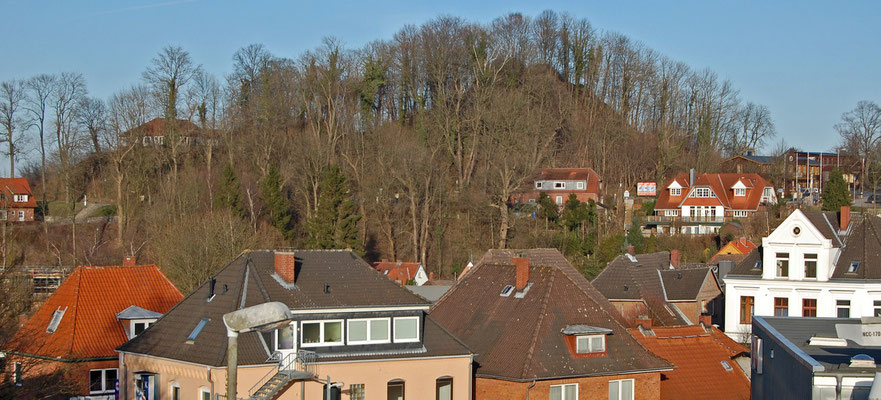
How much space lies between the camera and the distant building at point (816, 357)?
1655 centimetres

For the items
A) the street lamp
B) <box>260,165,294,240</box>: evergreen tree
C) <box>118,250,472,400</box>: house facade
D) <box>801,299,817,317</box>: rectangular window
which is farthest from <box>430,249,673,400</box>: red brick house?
<box>260,165,294,240</box>: evergreen tree

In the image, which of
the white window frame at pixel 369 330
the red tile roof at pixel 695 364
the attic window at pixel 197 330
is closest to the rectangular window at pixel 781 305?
the red tile roof at pixel 695 364

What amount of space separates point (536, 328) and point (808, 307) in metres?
16.9

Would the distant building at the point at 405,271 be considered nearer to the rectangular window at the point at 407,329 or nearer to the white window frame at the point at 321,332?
the rectangular window at the point at 407,329

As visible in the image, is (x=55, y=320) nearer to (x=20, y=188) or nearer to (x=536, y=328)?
(x=536, y=328)

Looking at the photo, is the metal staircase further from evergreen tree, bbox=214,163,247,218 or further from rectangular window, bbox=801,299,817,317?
evergreen tree, bbox=214,163,247,218

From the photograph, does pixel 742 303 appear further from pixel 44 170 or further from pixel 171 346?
pixel 44 170

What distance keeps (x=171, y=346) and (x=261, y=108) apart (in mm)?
43966

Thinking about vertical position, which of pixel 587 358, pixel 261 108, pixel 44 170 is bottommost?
pixel 587 358

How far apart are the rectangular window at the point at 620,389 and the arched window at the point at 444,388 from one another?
186 inches

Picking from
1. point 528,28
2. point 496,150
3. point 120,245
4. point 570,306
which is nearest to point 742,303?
point 570,306

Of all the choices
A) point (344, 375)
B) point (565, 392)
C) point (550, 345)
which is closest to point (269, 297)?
point (344, 375)

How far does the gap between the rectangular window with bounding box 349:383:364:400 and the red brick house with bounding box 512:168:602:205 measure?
4375cm

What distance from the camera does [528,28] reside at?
82.1 meters
